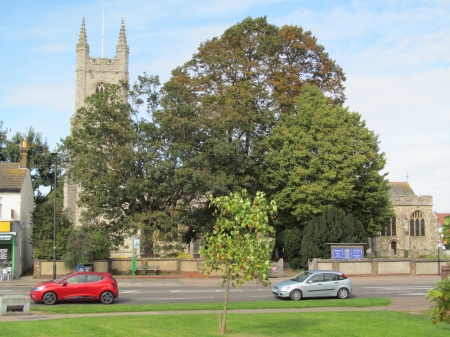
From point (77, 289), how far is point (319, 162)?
22.7 m

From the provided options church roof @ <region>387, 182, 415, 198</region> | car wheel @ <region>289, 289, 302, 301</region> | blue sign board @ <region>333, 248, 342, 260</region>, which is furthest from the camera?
church roof @ <region>387, 182, 415, 198</region>

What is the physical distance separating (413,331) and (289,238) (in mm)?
26576

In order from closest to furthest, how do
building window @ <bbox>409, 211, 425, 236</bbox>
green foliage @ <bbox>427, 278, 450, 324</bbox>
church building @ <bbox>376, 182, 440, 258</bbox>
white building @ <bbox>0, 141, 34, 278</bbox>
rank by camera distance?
1. green foliage @ <bbox>427, 278, 450, 324</bbox>
2. white building @ <bbox>0, 141, 34, 278</bbox>
3. church building @ <bbox>376, 182, 440, 258</bbox>
4. building window @ <bbox>409, 211, 425, 236</bbox>

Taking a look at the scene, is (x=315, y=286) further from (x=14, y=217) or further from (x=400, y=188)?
(x=400, y=188)

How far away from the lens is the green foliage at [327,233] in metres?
40.2

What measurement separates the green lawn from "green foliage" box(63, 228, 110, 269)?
1847 centimetres

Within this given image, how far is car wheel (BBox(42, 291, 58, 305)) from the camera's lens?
75.4 feet

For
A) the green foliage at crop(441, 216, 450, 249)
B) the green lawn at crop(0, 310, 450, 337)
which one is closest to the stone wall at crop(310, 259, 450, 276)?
the green lawn at crop(0, 310, 450, 337)

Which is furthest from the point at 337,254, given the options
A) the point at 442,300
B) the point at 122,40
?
the point at 122,40

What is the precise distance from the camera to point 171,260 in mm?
38812

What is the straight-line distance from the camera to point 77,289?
2355cm

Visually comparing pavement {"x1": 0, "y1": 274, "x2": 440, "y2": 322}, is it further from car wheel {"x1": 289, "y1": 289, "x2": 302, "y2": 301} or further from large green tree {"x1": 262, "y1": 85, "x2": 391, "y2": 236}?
large green tree {"x1": 262, "y1": 85, "x2": 391, "y2": 236}

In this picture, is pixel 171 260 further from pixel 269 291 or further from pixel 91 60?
pixel 91 60

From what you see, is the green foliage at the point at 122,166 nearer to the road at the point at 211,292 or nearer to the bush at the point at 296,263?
the road at the point at 211,292
